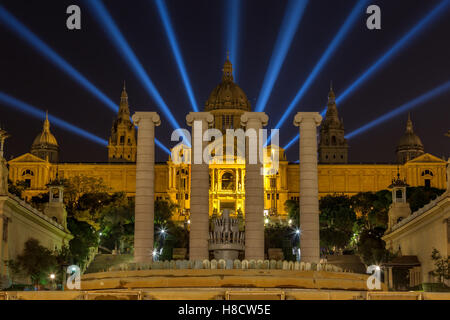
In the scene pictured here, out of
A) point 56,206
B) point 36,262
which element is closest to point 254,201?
point 36,262

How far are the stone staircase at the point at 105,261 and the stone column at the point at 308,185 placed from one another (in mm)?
33657

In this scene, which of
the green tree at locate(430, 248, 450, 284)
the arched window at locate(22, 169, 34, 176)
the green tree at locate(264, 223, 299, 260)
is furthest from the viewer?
the arched window at locate(22, 169, 34, 176)

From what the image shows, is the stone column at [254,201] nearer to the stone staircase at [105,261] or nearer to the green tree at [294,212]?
the stone staircase at [105,261]

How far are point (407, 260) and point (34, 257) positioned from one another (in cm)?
3336

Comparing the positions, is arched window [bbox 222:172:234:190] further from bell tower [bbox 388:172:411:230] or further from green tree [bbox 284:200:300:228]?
bell tower [bbox 388:172:411:230]

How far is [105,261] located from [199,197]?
34.4 m

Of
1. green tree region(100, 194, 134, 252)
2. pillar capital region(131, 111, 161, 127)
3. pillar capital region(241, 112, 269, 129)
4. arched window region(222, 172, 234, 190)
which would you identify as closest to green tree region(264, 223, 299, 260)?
green tree region(100, 194, 134, 252)

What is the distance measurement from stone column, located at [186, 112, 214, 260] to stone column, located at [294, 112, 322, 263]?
7265 mm

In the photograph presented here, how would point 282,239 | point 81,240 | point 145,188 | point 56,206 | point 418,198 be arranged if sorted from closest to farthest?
point 145,188
point 56,206
point 81,240
point 418,198
point 282,239

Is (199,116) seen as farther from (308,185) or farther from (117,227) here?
(117,227)

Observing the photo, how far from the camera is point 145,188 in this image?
219 ft

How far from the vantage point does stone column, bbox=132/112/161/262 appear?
216 ft

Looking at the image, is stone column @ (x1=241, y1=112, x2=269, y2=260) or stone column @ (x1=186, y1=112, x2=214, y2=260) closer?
stone column @ (x1=186, y1=112, x2=214, y2=260)
